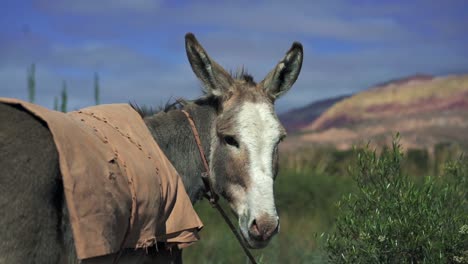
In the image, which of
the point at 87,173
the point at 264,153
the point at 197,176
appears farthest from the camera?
the point at 197,176

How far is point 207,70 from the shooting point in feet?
16.7

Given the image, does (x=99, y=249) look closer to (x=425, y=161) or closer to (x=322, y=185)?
(x=322, y=185)

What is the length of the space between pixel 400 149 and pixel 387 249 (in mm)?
1010

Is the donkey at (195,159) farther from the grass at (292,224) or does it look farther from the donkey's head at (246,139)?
the grass at (292,224)

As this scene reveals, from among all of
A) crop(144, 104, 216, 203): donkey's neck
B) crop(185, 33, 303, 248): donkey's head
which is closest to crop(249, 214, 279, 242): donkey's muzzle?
crop(185, 33, 303, 248): donkey's head

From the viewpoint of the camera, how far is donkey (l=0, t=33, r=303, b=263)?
11.5 ft

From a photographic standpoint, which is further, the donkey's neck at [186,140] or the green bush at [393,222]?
the green bush at [393,222]

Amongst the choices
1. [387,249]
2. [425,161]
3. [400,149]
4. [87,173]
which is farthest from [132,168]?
[425,161]

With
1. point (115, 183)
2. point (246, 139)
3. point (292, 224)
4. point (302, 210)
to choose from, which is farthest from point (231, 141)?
point (302, 210)

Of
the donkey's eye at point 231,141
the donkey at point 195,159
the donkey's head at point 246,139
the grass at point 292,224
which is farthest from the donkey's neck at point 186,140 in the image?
the grass at point 292,224

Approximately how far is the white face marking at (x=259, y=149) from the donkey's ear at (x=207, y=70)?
301mm

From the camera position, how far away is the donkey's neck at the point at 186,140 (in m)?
5.09

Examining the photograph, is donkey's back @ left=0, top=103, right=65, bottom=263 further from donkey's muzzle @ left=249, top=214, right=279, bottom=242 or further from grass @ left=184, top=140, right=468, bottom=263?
grass @ left=184, top=140, right=468, bottom=263

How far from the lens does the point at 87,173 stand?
384 centimetres
